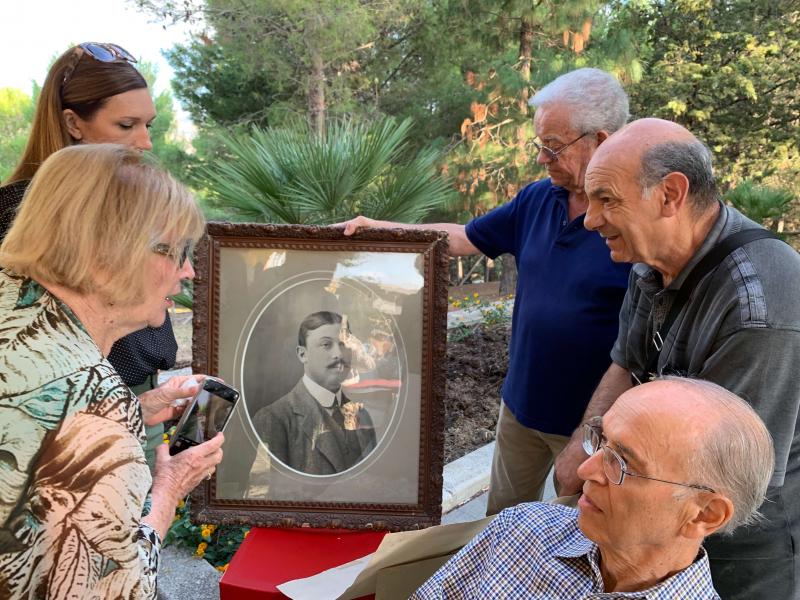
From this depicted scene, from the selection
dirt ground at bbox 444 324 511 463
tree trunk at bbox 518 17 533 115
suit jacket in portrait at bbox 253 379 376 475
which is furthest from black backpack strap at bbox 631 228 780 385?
tree trunk at bbox 518 17 533 115

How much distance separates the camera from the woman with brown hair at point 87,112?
1.96m

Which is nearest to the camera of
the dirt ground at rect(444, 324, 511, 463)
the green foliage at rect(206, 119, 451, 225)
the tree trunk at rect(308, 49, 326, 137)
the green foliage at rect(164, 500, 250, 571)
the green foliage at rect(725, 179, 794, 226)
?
the green foliage at rect(164, 500, 250, 571)

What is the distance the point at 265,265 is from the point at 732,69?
53.0 feet

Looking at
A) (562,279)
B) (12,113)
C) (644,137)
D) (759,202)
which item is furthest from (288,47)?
(644,137)

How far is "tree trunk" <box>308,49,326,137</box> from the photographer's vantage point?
9398 mm

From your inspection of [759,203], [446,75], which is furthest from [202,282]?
[446,75]

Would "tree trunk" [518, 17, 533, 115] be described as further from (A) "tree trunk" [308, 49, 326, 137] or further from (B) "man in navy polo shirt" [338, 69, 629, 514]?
(B) "man in navy polo shirt" [338, 69, 629, 514]

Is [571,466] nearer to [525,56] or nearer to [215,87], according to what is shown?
[525,56]

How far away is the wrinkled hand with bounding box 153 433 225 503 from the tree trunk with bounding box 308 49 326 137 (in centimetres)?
826

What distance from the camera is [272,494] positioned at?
6.53 feet

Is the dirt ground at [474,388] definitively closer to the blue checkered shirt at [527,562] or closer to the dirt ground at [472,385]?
the dirt ground at [472,385]

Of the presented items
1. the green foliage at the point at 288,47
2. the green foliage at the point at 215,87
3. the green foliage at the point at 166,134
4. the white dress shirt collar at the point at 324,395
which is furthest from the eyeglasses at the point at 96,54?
the green foliage at the point at 215,87

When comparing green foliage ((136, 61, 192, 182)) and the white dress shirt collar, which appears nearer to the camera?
the white dress shirt collar

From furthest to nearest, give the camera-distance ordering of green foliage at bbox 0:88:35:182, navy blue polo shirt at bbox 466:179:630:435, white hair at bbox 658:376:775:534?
green foliage at bbox 0:88:35:182 → navy blue polo shirt at bbox 466:179:630:435 → white hair at bbox 658:376:775:534
